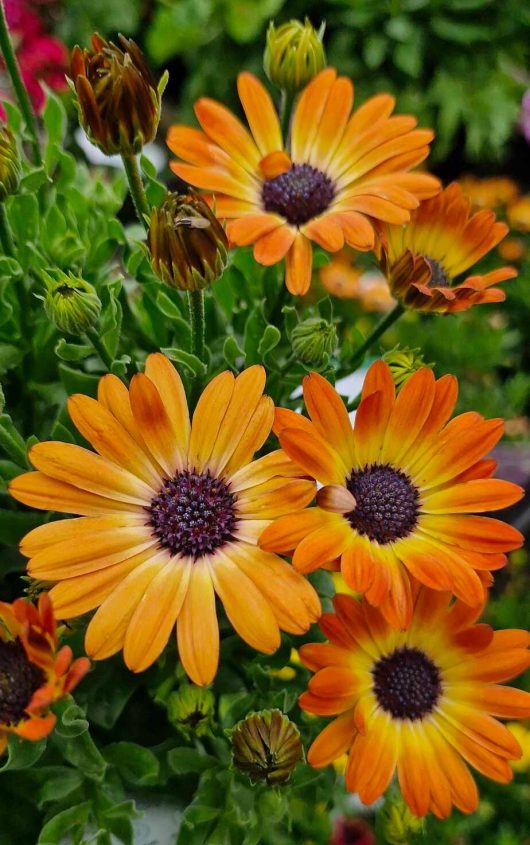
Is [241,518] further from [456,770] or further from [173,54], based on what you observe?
[173,54]

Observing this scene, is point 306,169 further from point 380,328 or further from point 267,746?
point 267,746

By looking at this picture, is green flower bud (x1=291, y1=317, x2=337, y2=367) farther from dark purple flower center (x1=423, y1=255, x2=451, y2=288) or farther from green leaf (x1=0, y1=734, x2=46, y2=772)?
green leaf (x1=0, y1=734, x2=46, y2=772)

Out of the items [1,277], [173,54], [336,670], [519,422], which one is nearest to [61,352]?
[1,277]

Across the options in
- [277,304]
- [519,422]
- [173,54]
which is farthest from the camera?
[173,54]

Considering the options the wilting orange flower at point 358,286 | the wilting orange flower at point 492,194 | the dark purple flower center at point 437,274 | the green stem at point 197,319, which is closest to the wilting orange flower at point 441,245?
the dark purple flower center at point 437,274

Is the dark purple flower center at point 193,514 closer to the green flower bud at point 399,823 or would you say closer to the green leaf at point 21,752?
the green leaf at point 21,752

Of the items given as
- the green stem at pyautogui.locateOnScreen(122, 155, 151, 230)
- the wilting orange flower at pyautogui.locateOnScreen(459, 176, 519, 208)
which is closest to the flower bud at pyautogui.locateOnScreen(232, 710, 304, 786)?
the green stem at pyautogui.locateOnScreen(122, 155, 151, 230)
